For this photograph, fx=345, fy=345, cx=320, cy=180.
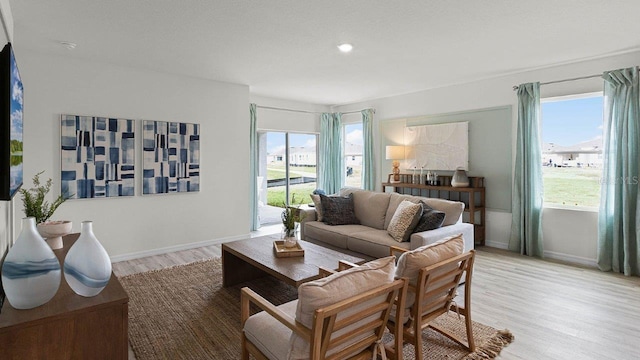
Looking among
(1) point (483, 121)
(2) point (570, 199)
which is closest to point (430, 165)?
(1) point (483, 121)

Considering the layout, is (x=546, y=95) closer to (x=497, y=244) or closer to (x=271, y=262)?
(x=497, y=244)

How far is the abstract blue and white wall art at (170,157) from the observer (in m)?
4.58

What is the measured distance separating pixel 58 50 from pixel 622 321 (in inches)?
235

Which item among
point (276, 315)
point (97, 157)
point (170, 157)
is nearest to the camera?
point (276, 315)

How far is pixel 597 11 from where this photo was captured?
2832 millimetres

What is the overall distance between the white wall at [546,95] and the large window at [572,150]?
0.60ft

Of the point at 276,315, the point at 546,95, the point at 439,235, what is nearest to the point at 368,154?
the point at 546,95

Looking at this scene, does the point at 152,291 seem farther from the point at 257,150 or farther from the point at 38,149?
the point at 257,150

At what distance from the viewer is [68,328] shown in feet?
4.63

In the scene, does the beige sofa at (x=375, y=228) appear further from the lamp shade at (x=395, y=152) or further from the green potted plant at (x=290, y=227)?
the lamp shade at (x=395, y=152)

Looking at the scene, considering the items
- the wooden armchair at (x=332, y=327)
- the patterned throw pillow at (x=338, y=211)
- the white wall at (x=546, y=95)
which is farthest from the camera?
the patterned throw pillow at (x=338, y=211)

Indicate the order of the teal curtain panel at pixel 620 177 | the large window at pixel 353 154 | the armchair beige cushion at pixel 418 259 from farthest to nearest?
the large window at pixel 353 154, the teal curtain panel at pixel 620 177, the armchair beige cushion at pixel 418 259

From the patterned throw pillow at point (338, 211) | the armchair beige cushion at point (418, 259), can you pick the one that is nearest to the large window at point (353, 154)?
the patterned throw pillow at point (338, 211)

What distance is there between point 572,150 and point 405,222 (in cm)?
266
